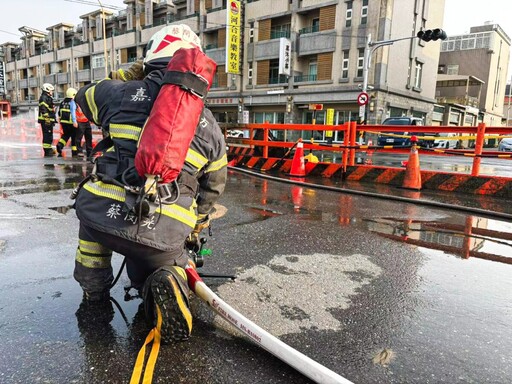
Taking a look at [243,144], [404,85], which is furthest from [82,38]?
[243,144]

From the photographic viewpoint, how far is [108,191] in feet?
7.00

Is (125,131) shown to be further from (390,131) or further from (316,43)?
(316,43)

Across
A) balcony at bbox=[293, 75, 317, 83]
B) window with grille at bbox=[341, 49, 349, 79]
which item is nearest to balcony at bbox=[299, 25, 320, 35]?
balcony at bbox=[293, 75, 317, 83]

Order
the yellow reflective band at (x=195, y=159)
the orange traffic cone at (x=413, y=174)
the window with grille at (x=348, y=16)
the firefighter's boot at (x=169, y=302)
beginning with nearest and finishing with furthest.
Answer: the firefighter's boot at (x=169, y=302)
the yellow reflective band at (x=195, y=159)
the orange traffic cone at (x=413, y=174)
the window with grille at (x=348, y=16)

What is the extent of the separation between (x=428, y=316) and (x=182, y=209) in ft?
5.85

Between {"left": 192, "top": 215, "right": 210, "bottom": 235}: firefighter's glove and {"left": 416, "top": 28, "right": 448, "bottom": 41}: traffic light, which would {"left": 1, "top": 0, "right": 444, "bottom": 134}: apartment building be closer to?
{"left": 416, "top": 28, "right": 448, "bottom": 41}: traffic light

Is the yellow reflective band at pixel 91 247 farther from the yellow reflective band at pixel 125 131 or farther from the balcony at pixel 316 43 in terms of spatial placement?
the balcony at pixel 316 43

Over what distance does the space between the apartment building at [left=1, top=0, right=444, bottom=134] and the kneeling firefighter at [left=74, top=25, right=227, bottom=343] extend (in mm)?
23511

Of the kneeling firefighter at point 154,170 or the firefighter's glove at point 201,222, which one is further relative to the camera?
the firefighter's glove at point 201,222

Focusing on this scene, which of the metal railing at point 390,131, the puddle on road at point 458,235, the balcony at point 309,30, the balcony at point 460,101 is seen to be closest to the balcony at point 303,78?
→ the balcony at point 309,30

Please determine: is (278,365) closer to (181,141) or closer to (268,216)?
(181,141)

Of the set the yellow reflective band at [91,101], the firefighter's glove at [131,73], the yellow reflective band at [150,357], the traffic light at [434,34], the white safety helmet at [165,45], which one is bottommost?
the yellow reflective band at [150,357]

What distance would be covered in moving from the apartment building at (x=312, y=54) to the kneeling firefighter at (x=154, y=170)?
23.5 m

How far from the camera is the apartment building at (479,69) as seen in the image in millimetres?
49750
